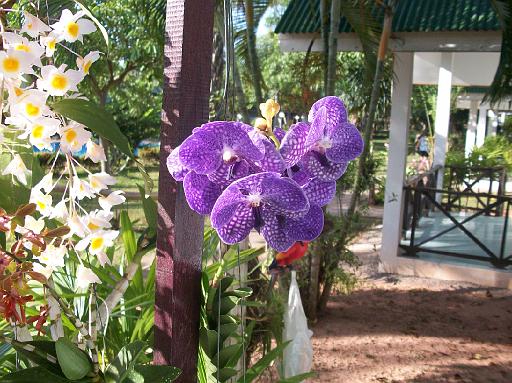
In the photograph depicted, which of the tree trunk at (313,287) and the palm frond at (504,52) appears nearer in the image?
the palm frond at (504,52)

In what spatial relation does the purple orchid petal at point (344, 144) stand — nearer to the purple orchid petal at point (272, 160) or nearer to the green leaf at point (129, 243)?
the purple orchid petal at point (272, 160)

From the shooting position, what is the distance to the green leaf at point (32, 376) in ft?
2.70

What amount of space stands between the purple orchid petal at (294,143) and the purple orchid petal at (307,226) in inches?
4.4

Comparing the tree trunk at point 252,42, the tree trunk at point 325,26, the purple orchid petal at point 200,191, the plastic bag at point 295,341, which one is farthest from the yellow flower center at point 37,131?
the tree trunk at point 325,26

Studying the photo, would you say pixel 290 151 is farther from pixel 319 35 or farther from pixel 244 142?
pixel 319 35

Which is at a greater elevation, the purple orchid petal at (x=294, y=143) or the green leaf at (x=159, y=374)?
the purple orchid petal at (x=294, y=143)

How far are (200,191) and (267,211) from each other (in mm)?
105

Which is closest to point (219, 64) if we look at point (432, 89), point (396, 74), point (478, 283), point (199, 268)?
point (396, 74)

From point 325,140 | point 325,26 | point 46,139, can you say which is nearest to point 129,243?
point 46,139

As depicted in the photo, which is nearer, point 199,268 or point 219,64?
point 199,268

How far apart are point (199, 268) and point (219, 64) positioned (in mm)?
9827

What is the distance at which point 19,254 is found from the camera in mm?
824

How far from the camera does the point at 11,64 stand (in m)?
0.65

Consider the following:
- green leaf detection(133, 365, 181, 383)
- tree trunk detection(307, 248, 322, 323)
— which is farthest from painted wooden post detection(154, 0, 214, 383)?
tree trunk detection(307, 248, 322, 323)
